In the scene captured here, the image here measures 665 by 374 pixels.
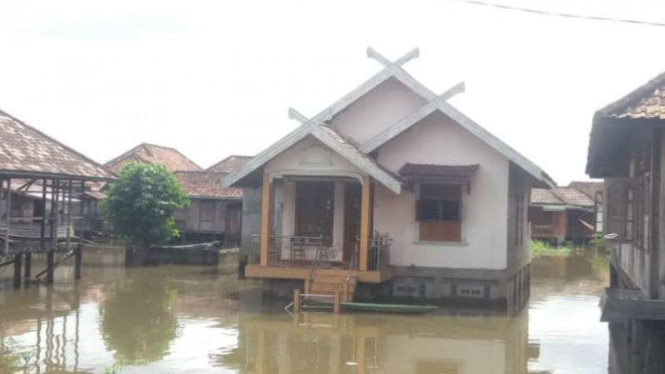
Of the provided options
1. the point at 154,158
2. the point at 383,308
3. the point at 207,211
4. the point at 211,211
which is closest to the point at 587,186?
the point at 211,211

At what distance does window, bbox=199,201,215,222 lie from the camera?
1453 inches

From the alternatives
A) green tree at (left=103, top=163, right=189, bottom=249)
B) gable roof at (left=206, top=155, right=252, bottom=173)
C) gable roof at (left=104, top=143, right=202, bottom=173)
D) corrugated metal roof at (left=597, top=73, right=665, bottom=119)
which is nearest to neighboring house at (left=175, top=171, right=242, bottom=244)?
gable roof at (left=206, top=155, right=252, bottom=173)

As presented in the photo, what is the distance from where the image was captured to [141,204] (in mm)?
29578

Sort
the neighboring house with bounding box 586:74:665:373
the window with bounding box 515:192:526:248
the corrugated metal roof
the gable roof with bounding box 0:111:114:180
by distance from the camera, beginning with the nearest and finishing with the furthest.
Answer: the corrugated metal roof
the neighboring house with bounding box 586:74:665:373
the gable roof with bounding box 0:111:114:180
the window with bounding box 515:192:526:248

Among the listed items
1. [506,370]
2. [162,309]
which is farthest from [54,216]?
[506,370]

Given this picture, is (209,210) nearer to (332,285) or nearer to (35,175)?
(35,175)

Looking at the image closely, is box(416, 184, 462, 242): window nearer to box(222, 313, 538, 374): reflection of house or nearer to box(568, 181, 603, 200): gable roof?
box(222, 313, 538, 374): reflection of house

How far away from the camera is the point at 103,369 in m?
11.5

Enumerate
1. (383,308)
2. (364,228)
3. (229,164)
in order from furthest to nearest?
(229,164), (364,228), (383,308)

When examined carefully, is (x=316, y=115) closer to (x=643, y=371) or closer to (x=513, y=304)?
(x=513, y=304)

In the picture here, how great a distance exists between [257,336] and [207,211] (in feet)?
75.2

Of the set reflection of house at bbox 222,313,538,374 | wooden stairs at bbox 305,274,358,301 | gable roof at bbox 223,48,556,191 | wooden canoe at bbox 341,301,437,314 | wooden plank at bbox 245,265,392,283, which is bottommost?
reflection of house at bbox 222,313,538,374

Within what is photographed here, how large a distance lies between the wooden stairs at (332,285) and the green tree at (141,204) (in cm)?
1356

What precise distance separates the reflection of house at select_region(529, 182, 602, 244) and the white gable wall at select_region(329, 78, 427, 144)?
25.4 metres
